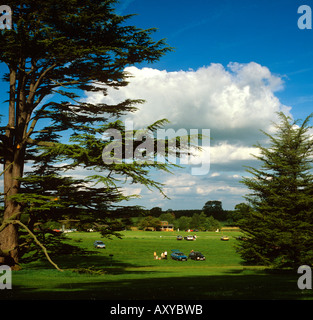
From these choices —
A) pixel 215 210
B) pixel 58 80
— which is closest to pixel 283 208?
pixel 58 80

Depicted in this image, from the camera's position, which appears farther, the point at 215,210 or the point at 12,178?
the point at 215,210

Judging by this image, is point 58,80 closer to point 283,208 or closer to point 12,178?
point 12,178

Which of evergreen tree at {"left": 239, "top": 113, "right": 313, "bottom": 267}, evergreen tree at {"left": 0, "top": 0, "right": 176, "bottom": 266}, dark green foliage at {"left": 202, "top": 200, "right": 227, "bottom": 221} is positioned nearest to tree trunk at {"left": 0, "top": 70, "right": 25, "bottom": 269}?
evergreen tree at {"left": 0, "top": 0, "right": 176, "bottom": 266}

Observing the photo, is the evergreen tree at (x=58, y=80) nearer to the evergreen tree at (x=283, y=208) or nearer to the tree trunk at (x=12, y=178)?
the tree trunk at (x=12, y=178)

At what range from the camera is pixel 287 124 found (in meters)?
25.4

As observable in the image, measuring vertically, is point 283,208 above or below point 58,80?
below

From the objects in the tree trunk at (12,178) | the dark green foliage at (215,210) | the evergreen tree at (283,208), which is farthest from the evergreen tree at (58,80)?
the dark green foliage at (215,210)

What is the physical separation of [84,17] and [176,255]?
38155 mm

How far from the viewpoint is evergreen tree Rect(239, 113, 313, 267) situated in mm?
21703

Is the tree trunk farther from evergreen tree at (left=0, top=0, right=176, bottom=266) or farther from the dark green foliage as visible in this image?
the dark green foliage

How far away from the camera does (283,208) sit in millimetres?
22312
